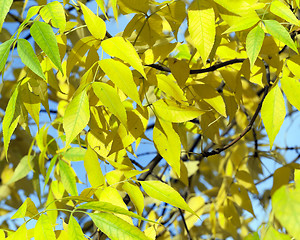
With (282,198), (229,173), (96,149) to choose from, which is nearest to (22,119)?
(96,149)

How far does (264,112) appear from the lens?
423mm

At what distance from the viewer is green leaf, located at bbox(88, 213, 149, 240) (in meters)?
0.36

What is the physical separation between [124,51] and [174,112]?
8 cm

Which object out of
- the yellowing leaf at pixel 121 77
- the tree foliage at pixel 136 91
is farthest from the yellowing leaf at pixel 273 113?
the yellowing leaf at pixel 121 77

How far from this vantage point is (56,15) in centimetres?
46

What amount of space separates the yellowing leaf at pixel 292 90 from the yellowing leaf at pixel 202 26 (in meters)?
0.09

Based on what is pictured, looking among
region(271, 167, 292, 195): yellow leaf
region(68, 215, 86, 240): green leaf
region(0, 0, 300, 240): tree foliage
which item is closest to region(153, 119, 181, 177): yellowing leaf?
region(0, 0, 300, 240): tree foliage

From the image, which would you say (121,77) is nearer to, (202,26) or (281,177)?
(202,26)

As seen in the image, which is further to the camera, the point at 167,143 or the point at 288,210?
the point at 167,143

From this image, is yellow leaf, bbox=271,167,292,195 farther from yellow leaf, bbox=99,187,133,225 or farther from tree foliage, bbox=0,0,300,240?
yellow leaf, bbox=99,187,133,225

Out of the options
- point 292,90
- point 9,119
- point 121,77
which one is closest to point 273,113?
point 292,90

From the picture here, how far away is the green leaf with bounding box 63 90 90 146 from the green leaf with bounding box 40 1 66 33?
99mm

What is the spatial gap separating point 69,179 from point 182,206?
0.24m

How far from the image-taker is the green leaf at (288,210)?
0.85 ft
